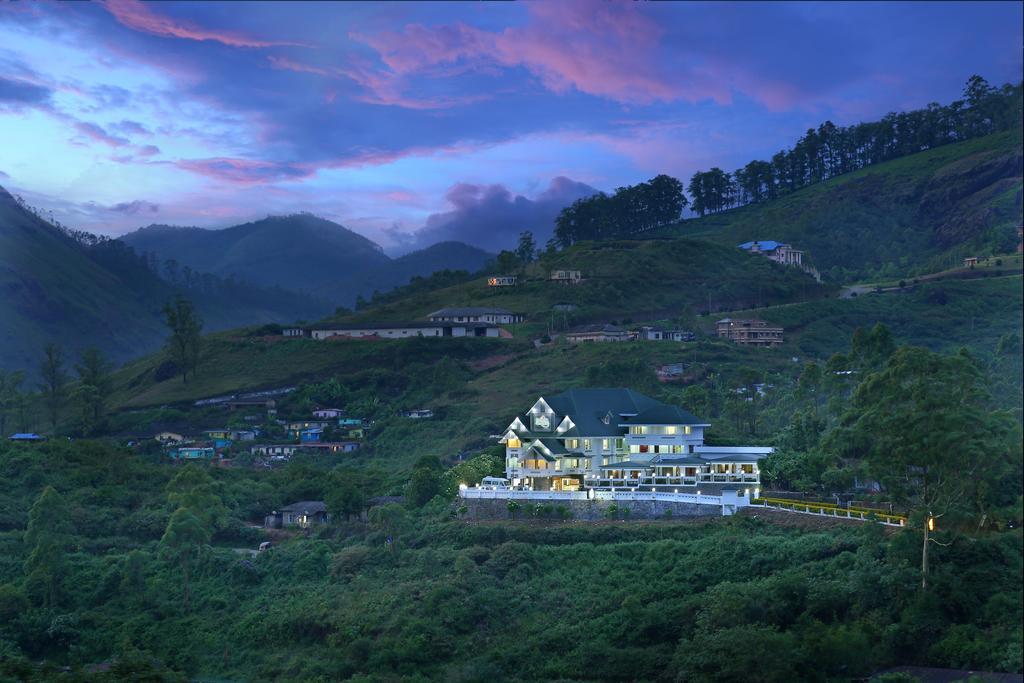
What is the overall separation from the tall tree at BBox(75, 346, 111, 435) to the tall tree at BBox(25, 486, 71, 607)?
9816 millimetres

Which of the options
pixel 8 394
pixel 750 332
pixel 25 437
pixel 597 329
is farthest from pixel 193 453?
pixel 750 332

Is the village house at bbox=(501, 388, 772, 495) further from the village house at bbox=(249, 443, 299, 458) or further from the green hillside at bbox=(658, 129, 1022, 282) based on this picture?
the green hillside at bbox=(658, 129, 1022, 282)

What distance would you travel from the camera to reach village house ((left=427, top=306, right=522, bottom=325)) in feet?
134

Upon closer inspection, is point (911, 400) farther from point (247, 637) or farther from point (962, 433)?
point (247, 637)

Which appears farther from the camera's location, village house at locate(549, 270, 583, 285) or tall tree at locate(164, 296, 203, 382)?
village house at locate(549, 270, 583, 285)

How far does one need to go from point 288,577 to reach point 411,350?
1772 cm

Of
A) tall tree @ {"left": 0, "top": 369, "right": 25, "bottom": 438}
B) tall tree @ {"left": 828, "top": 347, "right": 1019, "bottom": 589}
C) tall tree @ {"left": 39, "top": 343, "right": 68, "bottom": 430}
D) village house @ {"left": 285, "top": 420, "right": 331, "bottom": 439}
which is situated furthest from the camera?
village house @ {"left": 285, "top": 420, "right": 331, "bottom": 439}

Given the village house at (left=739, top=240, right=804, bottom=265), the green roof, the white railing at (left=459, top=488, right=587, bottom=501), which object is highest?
the village house at (left=739, top=240, right=804, bottom=265)

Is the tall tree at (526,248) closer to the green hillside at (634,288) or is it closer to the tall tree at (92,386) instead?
the green hillside at (634,288)

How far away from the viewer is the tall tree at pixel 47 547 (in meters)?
19.1

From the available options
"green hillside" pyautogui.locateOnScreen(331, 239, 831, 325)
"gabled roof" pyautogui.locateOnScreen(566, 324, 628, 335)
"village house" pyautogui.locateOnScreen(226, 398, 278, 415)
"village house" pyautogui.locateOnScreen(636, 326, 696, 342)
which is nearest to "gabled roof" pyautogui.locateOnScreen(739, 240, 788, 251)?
"green hillside" pyautogui.locateOnScreen(331, 239, 831, 325)

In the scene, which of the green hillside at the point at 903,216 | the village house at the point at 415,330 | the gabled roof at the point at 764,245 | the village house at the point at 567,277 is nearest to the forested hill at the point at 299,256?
the village house at the point at 415,330

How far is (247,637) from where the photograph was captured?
1834 cm

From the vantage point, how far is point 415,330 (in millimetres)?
40188
